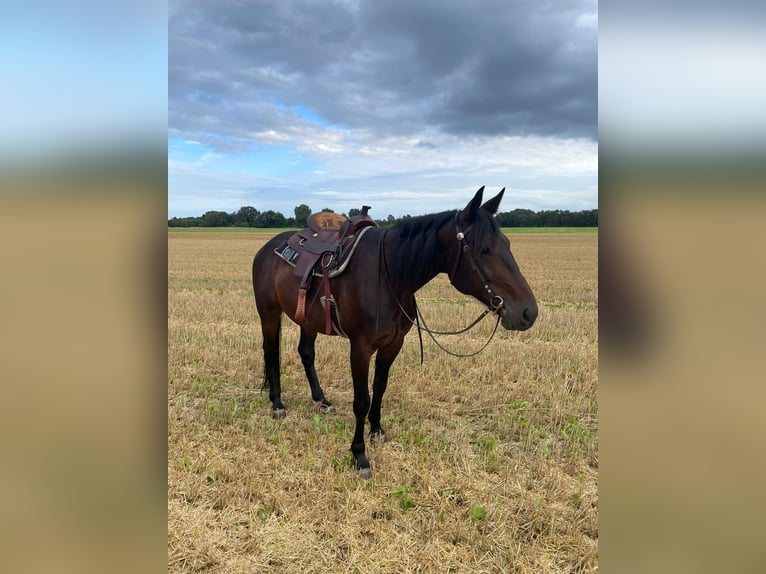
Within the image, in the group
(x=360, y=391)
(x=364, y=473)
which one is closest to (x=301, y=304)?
(x=360, y=391)

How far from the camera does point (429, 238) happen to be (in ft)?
12.2

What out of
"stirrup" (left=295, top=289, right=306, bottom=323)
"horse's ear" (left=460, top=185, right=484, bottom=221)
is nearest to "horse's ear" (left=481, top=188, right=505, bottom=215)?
"horse's ear" (left=460, top=185, right=484, bottom=221)

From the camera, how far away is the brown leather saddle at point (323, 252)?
4250 millimetres

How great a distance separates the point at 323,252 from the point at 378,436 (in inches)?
76.0

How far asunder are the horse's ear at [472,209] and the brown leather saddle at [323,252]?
4.07 ft

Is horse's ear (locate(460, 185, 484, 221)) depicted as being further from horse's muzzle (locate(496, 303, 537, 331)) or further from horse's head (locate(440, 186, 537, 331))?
horse's muzzle (locate(496, 303, 537, 331))

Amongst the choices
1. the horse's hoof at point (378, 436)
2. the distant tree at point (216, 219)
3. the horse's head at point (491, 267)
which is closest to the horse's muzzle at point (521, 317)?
the horse's head at point (491, 267)

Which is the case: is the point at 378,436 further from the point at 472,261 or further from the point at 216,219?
the point at 216,219

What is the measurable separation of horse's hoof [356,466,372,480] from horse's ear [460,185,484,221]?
2.28 m

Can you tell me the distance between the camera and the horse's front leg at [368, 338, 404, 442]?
13.8ft
